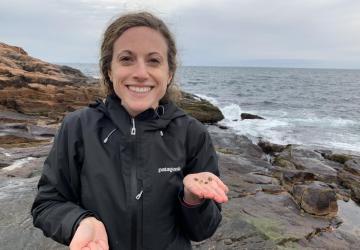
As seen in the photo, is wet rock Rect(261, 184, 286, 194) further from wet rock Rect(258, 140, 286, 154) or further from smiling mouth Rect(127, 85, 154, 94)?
wet rock Rect(258, 140, 286, 154)

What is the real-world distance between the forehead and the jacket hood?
1.14 feet

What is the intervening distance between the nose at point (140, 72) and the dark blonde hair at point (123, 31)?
0.26m

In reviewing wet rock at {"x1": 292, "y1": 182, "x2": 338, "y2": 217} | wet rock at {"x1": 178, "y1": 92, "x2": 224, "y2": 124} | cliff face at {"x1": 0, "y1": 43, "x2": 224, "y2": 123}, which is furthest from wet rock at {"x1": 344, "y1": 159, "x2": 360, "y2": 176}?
wet rock at {"x1": 178, "y1": 92, "x2": 224, "y2": 124}

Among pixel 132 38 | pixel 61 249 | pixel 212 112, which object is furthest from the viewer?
pixel 212 112

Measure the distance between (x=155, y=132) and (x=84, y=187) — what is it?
0.57m

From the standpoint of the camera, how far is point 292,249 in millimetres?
6273

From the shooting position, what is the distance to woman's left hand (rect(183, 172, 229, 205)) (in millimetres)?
2209

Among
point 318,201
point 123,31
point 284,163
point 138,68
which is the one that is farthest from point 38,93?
point 138,68

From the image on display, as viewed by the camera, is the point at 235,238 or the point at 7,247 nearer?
the point at 7,247

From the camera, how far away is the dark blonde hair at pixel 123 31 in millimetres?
2711

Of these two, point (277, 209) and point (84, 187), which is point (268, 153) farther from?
point (84, 187)

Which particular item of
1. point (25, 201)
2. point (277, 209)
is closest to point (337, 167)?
point (277, 209)

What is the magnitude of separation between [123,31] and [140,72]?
1.06 feet

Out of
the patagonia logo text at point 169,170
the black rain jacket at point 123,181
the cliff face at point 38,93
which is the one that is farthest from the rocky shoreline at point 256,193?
the patagonia logo text at point 169,170
